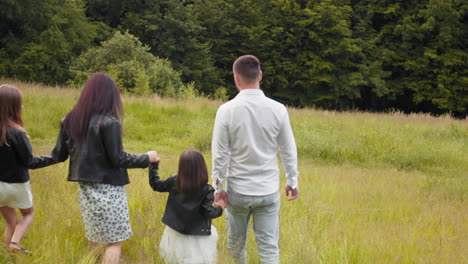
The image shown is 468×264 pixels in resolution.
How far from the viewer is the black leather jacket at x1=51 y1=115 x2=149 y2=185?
3.52 m

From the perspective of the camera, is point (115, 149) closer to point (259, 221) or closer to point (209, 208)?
point (209, 208)

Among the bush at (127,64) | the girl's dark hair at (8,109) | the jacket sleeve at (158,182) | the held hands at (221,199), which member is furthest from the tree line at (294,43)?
the held hands at (221,199)

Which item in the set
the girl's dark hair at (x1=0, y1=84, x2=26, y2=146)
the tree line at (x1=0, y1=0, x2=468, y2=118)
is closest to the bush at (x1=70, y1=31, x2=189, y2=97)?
the tree line at (x1=0, y1=0, x2=468, y2=118)

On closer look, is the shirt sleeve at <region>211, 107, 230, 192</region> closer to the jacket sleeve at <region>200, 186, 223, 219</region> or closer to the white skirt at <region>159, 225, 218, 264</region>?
the jacket sleeve at <region>200, 186, 223, 219</region>

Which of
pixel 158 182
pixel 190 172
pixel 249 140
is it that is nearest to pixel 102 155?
pixel 158 182

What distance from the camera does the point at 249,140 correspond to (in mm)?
3771

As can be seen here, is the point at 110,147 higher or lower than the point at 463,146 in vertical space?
higher

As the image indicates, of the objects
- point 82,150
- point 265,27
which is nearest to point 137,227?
point 82,150

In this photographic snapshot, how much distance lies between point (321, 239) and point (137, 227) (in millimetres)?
2019

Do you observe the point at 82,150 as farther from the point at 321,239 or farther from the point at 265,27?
the point at 265,27

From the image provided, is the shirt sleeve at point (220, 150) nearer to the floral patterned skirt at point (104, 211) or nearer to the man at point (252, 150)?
the man at point (252, 150)

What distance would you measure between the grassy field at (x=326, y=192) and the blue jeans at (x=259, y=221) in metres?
0.23

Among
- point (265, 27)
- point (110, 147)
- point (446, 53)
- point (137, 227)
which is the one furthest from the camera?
point (265, 27)

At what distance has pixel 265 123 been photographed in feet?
12.4
